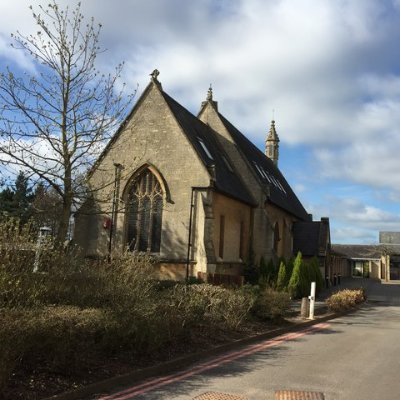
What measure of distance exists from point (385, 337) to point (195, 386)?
898 centimetres

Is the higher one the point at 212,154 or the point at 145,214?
the point at 212,154

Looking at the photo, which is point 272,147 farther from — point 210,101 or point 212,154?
point 212,154

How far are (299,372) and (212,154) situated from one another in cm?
1946

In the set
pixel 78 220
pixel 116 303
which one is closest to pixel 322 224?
pixel 78 220

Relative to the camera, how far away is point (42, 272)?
9.45 meters

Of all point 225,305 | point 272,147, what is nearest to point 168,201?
point 225,305

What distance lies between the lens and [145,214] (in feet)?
81.7

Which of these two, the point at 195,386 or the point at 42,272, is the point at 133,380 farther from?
the point at 42,272

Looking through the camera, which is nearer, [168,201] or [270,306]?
[270,306]

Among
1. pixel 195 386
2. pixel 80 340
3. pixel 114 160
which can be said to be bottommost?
pixel 195 386

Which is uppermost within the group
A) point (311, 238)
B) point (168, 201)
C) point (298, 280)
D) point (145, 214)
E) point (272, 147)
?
point (272, 147)

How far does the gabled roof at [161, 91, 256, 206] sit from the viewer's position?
82.3 ft

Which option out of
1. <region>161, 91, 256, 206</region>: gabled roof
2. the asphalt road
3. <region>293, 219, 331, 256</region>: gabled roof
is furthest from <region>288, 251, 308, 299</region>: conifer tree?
the asphalt road

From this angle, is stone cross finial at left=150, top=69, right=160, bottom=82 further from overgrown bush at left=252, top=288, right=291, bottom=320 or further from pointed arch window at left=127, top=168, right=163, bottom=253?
overgrown bush at left=252, top=288, right=291, bottom=320
